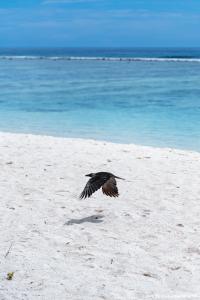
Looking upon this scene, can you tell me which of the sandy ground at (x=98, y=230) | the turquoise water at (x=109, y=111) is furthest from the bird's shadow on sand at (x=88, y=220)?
the turquoise water at (x=109, y=111)

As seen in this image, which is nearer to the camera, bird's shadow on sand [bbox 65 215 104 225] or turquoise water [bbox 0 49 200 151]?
bird's shadow on sand [bbox 65 215 104 225]

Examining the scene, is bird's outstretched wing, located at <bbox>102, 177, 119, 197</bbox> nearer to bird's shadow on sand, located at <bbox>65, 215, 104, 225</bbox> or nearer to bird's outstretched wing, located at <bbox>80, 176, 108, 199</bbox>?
bird's outstretched wing, located at <bbox>80, 176, 108, 199</bbox>

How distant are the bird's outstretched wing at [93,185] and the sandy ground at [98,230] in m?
0.47

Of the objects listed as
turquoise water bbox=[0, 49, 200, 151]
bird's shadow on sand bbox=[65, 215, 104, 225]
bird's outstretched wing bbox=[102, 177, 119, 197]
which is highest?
bird's outstretched wing bbox=[102, 177, 119, 197]

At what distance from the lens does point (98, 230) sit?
728cm

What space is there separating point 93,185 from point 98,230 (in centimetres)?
68

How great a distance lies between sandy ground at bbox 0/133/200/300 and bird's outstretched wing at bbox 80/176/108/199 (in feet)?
1.56

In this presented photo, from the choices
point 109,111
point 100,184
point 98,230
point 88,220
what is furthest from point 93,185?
point 109,111

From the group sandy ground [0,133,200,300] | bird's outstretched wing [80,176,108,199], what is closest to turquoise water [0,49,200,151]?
sandy ground [0,133,200,300]

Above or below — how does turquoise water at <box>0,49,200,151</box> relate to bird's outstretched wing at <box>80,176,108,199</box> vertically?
below

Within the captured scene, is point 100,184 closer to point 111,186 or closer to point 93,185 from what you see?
point 93,185

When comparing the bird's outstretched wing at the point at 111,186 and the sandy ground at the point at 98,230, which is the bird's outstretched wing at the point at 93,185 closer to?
the bird's outstretched wing at the point at 111,186

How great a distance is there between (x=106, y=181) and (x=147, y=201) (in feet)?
4.18

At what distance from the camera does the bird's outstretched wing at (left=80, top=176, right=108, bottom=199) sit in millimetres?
7495
